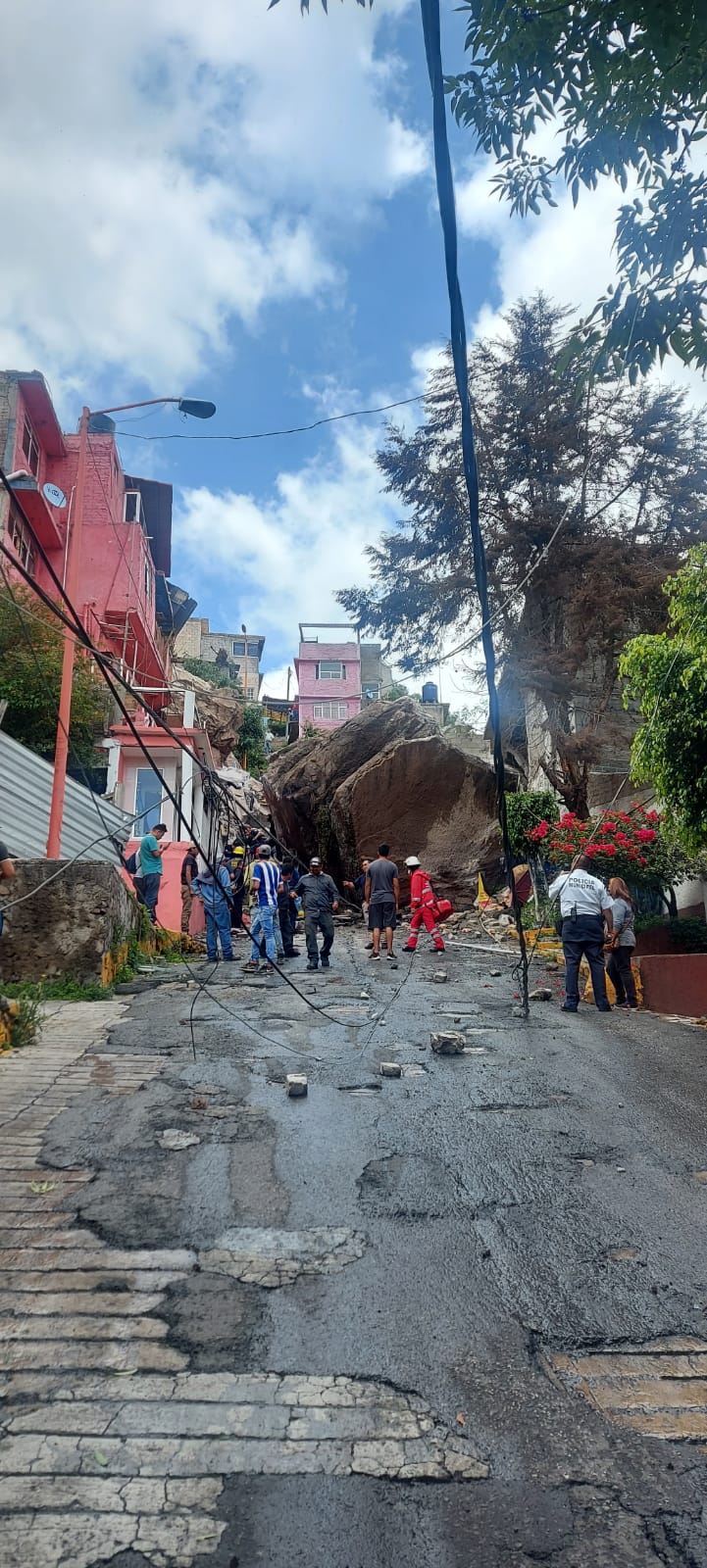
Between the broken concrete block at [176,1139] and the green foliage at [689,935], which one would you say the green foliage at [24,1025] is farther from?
the green foliage at [689,935]

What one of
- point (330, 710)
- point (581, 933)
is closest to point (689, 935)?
point (581, 933)

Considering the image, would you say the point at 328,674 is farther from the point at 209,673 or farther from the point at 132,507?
the point at 132,507

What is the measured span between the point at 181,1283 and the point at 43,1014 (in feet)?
15.7

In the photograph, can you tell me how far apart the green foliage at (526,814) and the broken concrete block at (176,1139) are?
12.7 metres

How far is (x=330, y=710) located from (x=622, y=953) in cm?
3939

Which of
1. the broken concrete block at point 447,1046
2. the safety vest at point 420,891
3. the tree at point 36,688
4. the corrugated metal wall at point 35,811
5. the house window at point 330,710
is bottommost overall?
the broken concrete block at point 447,1046

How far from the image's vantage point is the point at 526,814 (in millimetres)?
17703

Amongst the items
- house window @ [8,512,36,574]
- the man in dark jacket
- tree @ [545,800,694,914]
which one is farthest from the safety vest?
house window @ [8,512,36,574]

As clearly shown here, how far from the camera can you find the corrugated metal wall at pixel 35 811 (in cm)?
1157

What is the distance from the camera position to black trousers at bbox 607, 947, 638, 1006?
1033 centimetres


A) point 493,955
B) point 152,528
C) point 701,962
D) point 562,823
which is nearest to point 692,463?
point 562,823

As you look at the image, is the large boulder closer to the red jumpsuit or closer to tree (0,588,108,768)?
tree (0,588,108,768)

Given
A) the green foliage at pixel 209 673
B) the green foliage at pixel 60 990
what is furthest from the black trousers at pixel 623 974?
the green foliage at pixel 209 673

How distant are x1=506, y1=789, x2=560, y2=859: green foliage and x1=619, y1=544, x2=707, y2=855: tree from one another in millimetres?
8081
